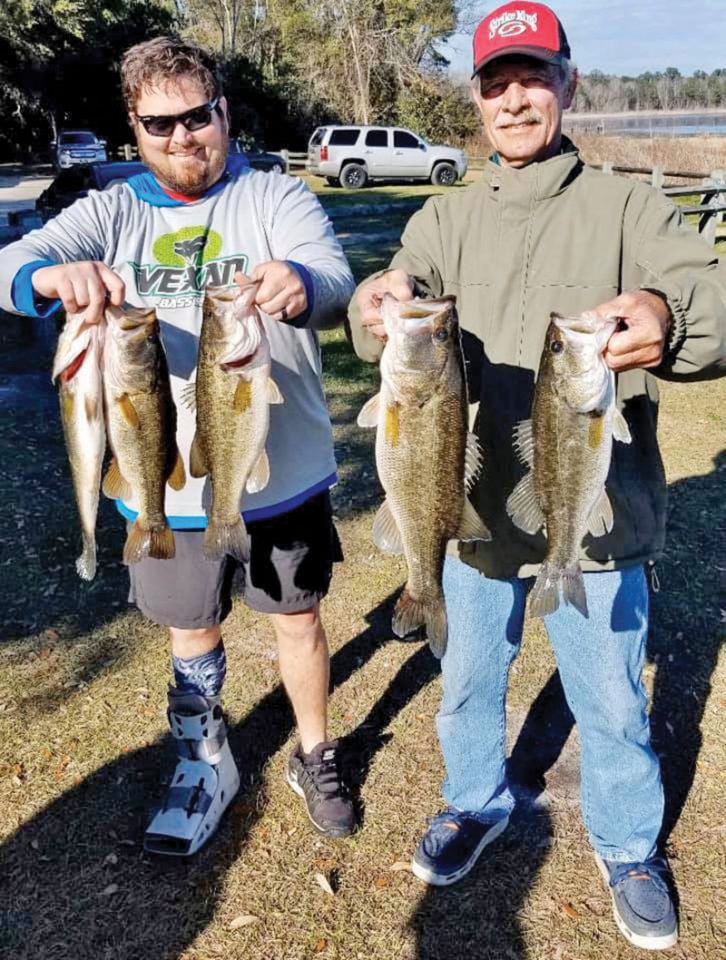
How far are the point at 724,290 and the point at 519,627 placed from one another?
136 cm

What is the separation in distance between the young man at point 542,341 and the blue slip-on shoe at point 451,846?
1.46 feet

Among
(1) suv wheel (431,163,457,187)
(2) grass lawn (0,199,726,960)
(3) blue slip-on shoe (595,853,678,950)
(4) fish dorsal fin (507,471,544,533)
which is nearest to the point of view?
(4) fish dorsal fin (507,471,544,533)

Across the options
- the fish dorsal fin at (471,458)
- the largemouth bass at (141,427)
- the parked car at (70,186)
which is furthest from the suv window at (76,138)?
the fish dorsal fin at (471,458)

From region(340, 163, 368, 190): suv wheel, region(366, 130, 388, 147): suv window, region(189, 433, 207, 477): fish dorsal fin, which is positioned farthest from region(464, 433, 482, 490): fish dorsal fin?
region(366, 130, 388, 147): suv window

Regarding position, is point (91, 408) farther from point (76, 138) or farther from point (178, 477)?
point (76, 138)

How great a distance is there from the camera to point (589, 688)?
9.29ft

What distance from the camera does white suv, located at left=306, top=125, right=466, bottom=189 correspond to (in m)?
31.9

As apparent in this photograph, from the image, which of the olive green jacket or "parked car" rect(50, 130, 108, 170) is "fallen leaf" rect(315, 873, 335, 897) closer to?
the olive green jacket

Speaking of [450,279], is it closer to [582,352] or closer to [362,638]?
[582,352]

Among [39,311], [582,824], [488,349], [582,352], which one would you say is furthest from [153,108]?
[582,824]

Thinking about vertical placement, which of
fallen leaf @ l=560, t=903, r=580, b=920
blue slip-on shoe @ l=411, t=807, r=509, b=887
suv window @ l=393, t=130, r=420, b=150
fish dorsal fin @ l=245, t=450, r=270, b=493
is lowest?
fallen leaf @ l=560, t=903, r=580, b=920

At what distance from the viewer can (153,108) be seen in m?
2.74

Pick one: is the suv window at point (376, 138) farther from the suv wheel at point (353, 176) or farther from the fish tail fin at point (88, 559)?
the fish tail fin at point (88, 559)

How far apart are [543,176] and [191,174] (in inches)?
47.5
